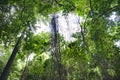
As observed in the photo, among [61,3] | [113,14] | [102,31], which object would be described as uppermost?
[61,3]

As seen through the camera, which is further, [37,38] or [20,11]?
[37,38]

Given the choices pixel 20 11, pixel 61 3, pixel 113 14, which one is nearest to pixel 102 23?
pixel 113 14

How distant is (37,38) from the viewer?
56.4 feet

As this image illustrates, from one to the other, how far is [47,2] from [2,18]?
315 centimetres

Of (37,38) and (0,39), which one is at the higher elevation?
(37,38)

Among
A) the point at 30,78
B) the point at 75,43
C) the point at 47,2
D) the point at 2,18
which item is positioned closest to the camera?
the point at 2,18

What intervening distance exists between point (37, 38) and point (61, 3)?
542cm

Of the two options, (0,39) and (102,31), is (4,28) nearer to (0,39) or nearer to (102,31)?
(0,39)

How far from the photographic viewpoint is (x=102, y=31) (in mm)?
11391

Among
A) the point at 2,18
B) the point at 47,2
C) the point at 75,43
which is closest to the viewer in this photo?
the point at 2,18

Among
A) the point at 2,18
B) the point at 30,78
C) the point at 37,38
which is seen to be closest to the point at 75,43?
the point at 37,38

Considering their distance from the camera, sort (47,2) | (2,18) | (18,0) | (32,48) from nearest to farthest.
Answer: (2,18) → (18,0) → (47,2) → (32,48)

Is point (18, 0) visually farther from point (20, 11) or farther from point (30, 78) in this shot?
point (30, 78)

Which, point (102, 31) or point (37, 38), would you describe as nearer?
point (102, 31)
